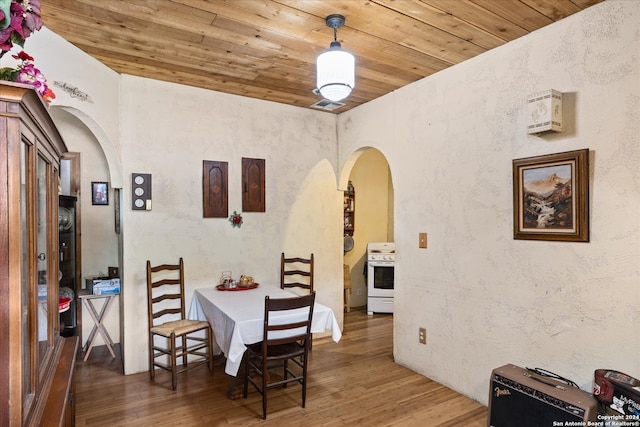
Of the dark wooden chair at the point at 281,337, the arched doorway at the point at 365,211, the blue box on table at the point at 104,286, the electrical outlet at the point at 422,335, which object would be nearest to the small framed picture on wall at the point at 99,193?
the blue box on table at the point at 104,286

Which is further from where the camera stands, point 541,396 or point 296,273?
point 296,273

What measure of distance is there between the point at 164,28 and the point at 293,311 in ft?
6.92

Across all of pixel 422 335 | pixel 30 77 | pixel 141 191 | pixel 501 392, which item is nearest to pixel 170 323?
pixel 141 191

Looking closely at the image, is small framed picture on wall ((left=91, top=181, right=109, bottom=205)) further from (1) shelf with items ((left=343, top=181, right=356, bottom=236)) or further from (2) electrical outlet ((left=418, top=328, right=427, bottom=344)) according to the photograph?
(2) electrical outlet ((left=418, top=328, right=427, bottom=344))

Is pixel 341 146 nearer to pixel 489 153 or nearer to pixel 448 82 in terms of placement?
pixel 448 82

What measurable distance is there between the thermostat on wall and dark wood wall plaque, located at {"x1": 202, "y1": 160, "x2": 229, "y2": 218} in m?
0.50

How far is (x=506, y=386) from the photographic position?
2.29 m

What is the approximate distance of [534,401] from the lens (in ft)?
Result: 6.99

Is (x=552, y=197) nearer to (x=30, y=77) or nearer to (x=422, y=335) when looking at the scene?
(x=422, y=335)

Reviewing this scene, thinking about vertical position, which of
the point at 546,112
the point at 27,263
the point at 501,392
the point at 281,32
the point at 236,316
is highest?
the point at 281,32

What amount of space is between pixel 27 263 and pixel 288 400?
2.28 m

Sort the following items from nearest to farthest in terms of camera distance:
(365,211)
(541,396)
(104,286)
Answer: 1. (541,396)
2. (104,286)
3. (365,211)

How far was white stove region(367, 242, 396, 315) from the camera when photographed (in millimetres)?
5417

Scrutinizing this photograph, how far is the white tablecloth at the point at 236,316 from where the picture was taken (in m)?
2.56
